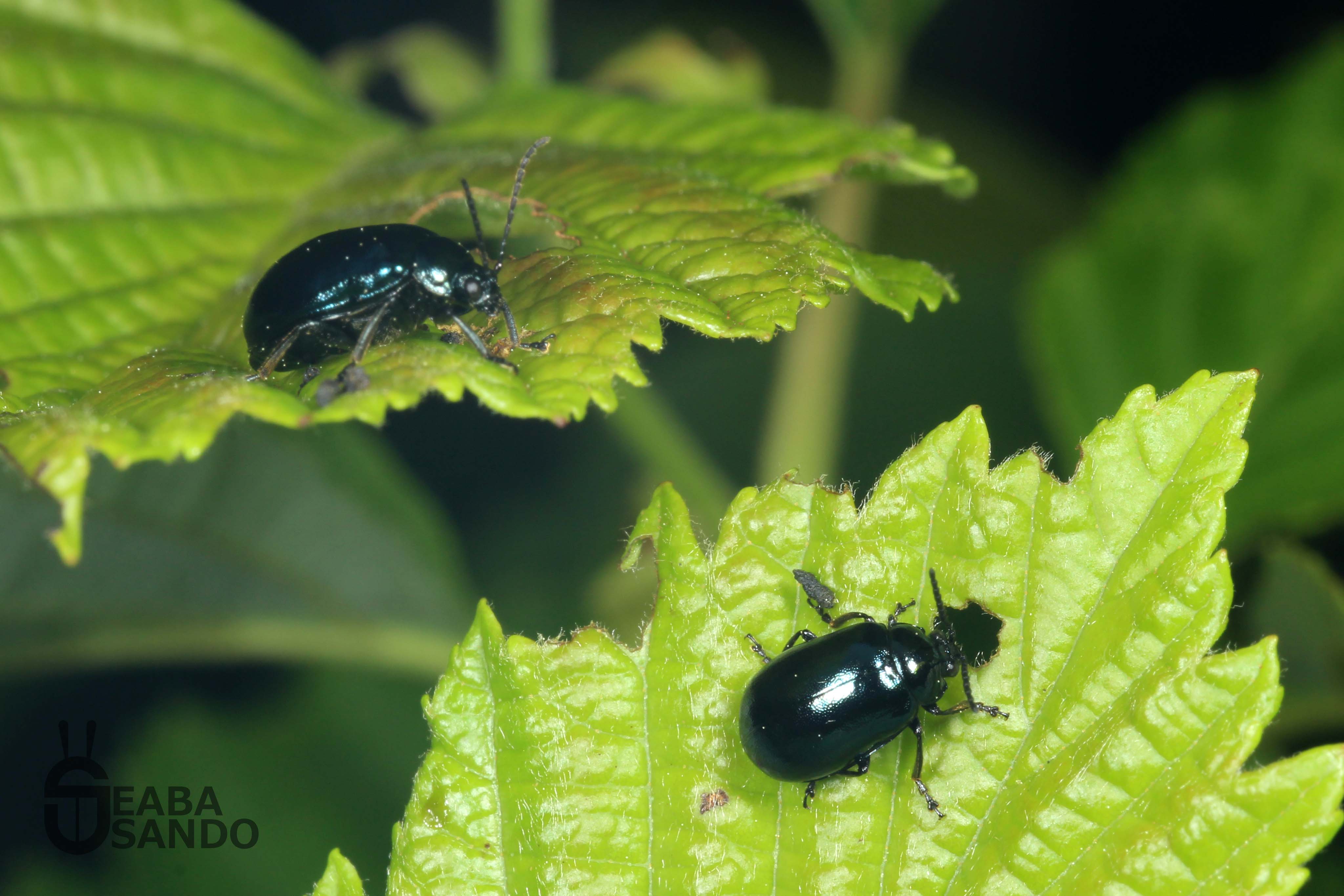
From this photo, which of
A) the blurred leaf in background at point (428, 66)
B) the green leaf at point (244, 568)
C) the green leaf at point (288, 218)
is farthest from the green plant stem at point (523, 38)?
the green leaf at point (244, 568)

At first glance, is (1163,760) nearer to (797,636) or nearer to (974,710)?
(974,710)

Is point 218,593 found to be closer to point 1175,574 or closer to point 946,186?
point 946,186

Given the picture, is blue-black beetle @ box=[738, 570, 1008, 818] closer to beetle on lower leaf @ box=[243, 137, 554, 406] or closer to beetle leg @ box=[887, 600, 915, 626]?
beetle leg @ box=[887, 600, 915, 626]

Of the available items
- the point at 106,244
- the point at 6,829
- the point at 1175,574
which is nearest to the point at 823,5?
the point at 106,244

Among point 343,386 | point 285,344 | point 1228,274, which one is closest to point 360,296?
point 285,344

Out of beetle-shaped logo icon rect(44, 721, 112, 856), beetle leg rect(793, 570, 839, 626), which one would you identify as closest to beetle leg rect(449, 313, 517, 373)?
beetle leg rect(793, 570, 839, 626)

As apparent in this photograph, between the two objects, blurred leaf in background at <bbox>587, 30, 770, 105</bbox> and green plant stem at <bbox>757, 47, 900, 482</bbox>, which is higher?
blurred leaf in background at <bbox>587, 30, 770, 105</bbox>
